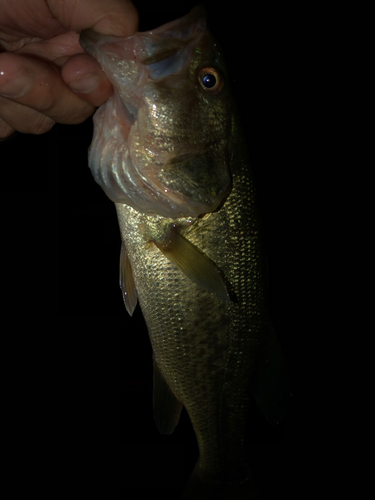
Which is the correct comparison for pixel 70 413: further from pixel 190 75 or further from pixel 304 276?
pixel 190 75

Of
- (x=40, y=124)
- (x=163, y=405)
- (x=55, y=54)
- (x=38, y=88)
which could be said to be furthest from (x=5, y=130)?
(x=163, y=405)

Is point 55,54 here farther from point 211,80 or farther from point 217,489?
point 217,489

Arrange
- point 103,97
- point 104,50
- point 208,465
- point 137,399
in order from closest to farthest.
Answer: point 104,50 → point 103,97 → point 208,465 → point 137,399

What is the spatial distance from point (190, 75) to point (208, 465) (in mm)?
1530

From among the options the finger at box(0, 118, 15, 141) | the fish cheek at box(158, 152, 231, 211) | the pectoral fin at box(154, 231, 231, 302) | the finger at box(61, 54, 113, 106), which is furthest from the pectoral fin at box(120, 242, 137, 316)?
the finger at box(0, 118, 15, 141)

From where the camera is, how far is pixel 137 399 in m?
3.73

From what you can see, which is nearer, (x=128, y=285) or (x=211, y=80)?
(x=211, y=80)

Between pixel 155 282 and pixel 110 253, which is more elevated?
pixel 155 282

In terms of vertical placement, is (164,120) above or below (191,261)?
above

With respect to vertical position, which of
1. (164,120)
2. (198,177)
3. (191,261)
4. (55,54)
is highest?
(55,54)

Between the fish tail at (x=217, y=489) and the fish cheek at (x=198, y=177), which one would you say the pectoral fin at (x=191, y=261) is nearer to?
the fish cheek at (x=198, y=177)

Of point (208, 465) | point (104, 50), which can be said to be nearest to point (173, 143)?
point (104, 50)

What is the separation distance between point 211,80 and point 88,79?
0.37 m

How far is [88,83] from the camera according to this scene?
3.16 feet
